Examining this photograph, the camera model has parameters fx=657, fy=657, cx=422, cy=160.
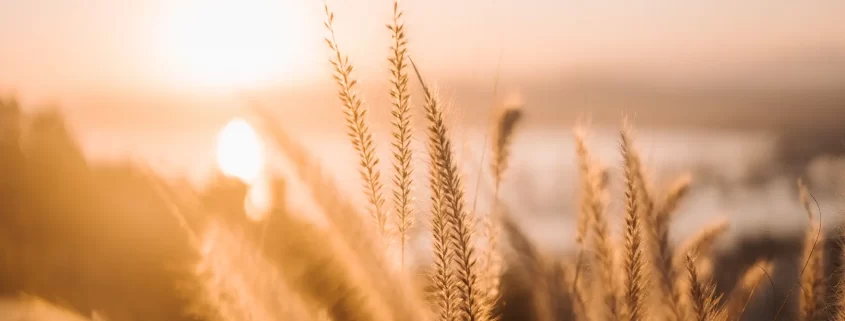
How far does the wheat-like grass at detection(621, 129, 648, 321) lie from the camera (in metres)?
0.91

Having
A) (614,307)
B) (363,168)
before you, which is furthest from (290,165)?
(614,307)

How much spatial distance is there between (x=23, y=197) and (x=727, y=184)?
6.27 feet

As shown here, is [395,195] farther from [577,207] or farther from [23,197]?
[23,197]

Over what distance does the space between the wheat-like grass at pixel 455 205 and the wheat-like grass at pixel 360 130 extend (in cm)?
9

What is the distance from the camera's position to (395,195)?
2.97 feet

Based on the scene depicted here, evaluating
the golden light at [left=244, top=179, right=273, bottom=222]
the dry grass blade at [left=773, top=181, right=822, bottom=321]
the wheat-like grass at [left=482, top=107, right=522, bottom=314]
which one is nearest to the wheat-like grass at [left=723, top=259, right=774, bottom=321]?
the dry grass blade at [left=773, top=181, right=822, bottom=321]

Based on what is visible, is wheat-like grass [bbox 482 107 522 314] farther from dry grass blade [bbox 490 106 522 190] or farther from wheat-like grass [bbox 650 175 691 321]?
wheat-like grass [bbox 650 175 691 321]

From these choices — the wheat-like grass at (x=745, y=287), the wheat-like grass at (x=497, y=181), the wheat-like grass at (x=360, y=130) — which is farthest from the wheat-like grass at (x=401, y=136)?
the wheat-like grass at (x=745, y=287)

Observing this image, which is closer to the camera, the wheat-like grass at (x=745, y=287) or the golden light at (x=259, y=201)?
the golden light at (x=259, y=201)

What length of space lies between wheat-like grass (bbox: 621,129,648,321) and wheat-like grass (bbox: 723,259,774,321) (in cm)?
39

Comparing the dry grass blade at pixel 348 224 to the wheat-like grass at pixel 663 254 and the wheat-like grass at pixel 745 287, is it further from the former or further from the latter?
the wheat-like grass at pixel 745 287

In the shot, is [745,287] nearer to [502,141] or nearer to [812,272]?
[812,272]

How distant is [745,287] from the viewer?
1.28 metres

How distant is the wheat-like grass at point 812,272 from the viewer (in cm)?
116
